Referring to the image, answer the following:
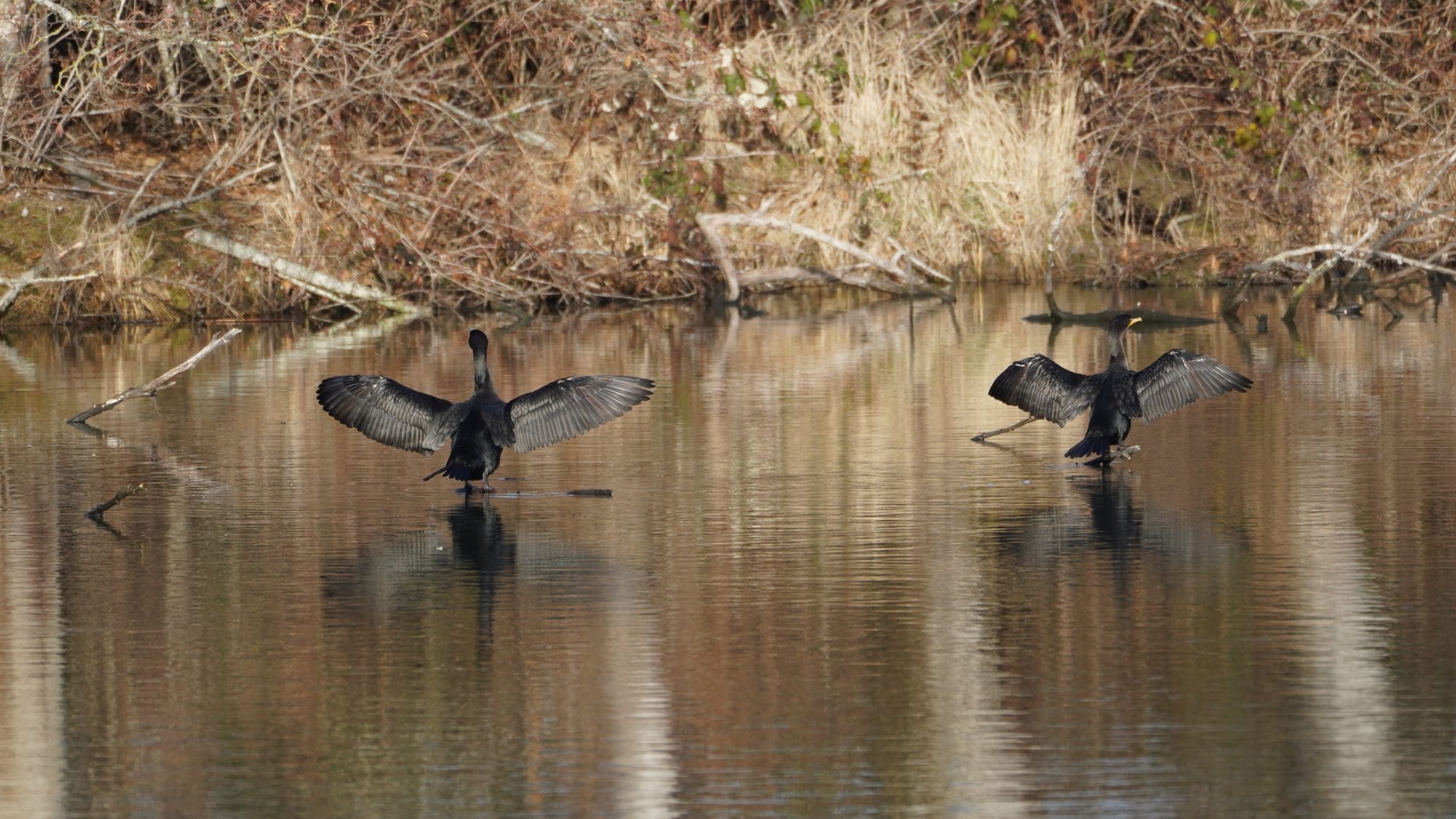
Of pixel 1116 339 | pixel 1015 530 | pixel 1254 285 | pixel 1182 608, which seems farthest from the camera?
pixel 1254 285

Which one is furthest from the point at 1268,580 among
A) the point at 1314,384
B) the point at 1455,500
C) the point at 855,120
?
the point at 855,120

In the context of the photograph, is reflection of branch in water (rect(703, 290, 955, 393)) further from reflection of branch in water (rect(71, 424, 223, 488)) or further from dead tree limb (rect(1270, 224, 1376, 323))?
reflection of branch in water (rect(71, 424, 223, 488))

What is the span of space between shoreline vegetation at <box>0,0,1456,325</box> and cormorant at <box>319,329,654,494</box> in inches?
414

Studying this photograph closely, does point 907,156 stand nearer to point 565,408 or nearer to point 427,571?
point 565,408

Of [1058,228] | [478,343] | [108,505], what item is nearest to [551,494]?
[478,343]

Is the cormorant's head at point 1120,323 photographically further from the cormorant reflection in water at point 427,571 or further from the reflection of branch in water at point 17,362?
the reflection of branch in water at point 17,362

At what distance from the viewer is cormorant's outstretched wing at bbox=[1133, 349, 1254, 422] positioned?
39.6 ft

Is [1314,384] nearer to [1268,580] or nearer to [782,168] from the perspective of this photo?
[1268,580]

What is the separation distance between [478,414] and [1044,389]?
3.19 m

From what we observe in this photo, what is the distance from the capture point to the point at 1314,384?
15.5 metres

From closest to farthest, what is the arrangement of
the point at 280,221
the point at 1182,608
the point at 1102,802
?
the point at 1102,802 → the point at 1182,608 → the point at 280,221

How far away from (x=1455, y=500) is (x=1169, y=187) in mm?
17981

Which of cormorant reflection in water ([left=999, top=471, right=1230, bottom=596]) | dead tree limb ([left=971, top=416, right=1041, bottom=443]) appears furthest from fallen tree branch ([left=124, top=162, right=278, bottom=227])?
cormorant reflection in water ([left=999, top=471, right=1230, bottom=596])

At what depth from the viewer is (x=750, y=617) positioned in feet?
26.5
